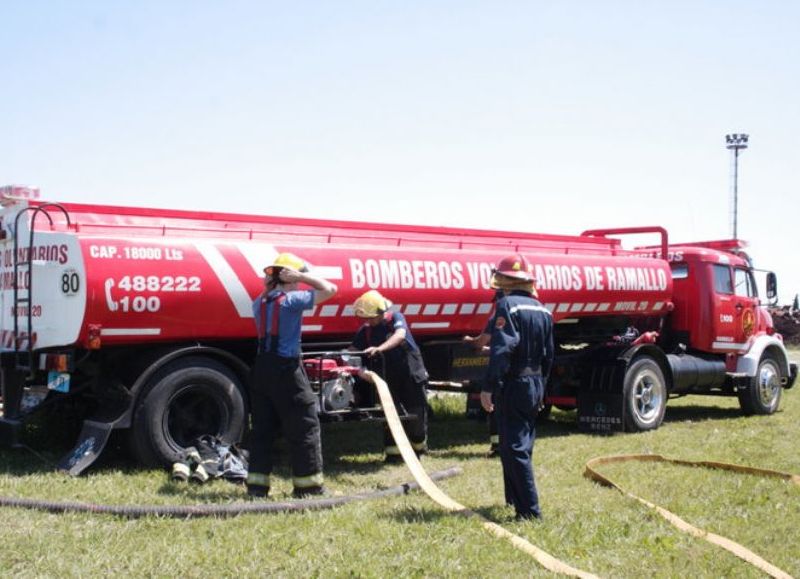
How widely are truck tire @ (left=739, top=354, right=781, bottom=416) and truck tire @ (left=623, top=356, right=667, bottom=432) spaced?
7.46 feet

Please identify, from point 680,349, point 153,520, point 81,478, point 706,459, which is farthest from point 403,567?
point 680,349

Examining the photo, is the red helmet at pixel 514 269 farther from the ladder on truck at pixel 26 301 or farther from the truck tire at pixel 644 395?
the truck tire at pixel 644 395

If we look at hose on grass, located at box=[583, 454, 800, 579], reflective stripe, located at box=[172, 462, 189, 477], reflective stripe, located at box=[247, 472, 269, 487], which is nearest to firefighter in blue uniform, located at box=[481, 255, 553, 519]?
hose on grass, located at box=[583, 454, 800, 579]

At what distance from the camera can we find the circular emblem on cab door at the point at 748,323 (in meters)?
14.8

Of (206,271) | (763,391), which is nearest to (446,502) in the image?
(206,271)

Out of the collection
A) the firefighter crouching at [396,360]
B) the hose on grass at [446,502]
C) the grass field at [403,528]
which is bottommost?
the grass field at [403,528]

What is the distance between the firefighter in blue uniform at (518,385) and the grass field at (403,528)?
291 millimetres

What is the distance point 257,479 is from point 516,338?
7.94 feet

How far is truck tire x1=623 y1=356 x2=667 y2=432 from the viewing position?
12258 mm

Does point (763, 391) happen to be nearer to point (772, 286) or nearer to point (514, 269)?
point (772, 286)

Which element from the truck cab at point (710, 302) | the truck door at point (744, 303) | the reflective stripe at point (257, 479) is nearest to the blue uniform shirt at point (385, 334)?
the reflective stripe at point (257, 479)

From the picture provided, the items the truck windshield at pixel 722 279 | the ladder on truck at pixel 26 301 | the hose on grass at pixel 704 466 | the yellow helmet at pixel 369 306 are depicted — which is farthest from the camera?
the truck windshield at pixel 722 279

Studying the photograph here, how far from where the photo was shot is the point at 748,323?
48.9ft

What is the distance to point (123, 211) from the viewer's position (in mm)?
9070
